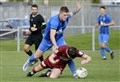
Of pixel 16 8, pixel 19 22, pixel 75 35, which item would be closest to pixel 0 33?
pixel 75 35

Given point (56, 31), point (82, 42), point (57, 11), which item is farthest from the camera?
point (57, 11)

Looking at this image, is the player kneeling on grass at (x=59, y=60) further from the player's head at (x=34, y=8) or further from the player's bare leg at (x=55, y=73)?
the player's head at (x=34, y=8)

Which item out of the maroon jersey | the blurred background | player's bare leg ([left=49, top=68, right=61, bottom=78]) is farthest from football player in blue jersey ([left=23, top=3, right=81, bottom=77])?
the blurred background

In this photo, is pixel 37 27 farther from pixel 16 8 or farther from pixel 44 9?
pixel 16 8

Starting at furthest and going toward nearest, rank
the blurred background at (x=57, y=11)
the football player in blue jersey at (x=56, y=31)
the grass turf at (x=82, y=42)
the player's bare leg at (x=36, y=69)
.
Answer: the blurred background at (x=57, y=11), the grass turf at (x=82, y=42), the player's bare leg at (x=36, y=69), the football player in blue jersey at (x=56, y=31)

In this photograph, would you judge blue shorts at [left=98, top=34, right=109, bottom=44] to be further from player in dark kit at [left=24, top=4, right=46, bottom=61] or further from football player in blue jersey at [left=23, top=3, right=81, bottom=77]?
football player in blue jersey at [left=23, top=3, right=81, bottom=77]

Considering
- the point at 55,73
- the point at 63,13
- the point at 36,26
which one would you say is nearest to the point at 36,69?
the point at 55,73

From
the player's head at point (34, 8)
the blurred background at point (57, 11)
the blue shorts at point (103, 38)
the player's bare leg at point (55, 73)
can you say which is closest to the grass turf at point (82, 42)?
Result: the blurred background at point (57, 11)

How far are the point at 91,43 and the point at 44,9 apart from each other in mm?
9366

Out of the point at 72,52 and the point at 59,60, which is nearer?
the point at 72,52

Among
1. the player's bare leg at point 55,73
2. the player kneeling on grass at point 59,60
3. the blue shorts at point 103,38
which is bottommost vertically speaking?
A: the blue shorts at point 103,38

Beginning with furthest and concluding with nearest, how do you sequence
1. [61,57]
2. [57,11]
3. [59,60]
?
[57,11], [59,60], [61,57]

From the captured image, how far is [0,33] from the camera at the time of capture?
30.8 m

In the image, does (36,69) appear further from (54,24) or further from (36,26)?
(36,26)
